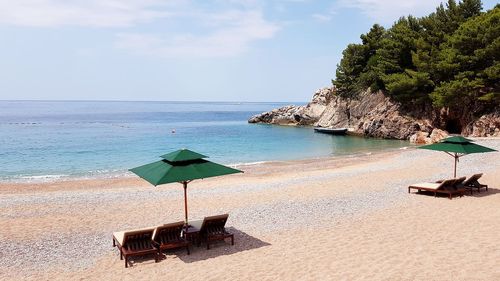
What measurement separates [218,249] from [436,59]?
47238 mm

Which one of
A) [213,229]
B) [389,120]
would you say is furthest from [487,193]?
[389,120]

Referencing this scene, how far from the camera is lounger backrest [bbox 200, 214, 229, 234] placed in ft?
38.5

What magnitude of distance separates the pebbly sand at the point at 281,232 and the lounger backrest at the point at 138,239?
0.37 metres

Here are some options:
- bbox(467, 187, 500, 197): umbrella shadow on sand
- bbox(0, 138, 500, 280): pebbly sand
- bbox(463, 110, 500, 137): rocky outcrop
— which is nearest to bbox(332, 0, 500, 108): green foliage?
bbox(463, 110, 500, 137): rocky outcrop

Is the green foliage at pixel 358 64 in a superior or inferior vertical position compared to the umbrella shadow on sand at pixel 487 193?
superior

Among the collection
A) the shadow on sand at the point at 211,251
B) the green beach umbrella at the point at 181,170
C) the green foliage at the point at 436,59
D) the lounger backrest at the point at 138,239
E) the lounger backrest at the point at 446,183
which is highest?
the green foliage at the point at 436,59

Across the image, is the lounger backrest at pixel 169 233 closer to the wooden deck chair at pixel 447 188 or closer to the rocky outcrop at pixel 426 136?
the wooden deck chair at pixel 447 188

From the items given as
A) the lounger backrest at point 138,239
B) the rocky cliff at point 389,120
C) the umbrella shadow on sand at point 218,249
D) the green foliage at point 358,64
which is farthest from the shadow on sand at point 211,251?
the green foliage at point 358,64

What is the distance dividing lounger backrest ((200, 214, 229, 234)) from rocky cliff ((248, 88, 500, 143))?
39.2 meters

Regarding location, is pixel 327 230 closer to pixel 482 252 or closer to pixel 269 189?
pixel 482 252

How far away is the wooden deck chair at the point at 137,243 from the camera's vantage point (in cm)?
1062

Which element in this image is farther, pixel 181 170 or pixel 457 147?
pixel 457 147

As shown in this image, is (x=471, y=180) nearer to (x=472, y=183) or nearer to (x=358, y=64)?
(x=472, y=183)

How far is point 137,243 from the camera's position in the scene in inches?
430
